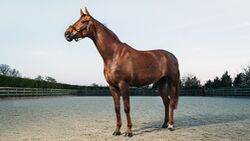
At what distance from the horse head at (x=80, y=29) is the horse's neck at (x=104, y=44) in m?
0.18

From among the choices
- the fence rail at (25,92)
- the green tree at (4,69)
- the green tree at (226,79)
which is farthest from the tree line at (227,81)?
the green tree at (4,69)

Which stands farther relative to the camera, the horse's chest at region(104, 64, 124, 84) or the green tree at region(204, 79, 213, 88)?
the green tree at region(204, 79, 213, 88)

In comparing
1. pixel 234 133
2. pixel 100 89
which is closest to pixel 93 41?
pixel 234 133

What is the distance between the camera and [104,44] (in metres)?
5.54

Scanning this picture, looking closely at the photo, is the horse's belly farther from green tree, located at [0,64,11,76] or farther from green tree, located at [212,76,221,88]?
green tree, located at [0,64,11,76]

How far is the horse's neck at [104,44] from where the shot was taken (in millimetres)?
5520

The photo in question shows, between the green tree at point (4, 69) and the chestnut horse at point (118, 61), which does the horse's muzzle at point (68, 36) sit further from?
the green tree at point (4, 69)

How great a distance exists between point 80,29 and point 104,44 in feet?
1.81

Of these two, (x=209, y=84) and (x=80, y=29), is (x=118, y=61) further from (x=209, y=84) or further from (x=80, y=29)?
(x=209, y=84)

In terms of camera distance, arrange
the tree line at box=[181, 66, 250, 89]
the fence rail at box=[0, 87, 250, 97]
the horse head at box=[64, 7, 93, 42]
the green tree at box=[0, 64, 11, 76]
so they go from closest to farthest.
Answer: the horse head at box=[64, 7, 93, 42] → the fence rail at box=[0, 87, 250, 97] → the tree line at box=[181, 66, 250, 89] → the green tree at box=[0, 64, 11, 76]

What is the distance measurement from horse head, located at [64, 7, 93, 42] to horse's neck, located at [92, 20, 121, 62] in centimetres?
18

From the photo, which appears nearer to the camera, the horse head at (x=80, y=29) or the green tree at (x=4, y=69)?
the horse head at (x=80, y=29)

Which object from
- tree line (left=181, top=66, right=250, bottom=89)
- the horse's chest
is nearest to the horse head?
the horse's chest

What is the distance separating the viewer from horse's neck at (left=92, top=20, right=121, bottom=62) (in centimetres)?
552
